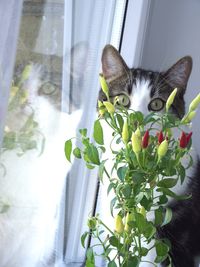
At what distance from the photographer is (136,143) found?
0.57 metres

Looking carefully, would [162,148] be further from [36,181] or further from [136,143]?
[36,181]

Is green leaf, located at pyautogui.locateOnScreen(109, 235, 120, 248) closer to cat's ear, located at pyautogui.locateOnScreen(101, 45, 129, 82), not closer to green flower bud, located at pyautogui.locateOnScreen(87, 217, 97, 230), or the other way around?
green flower bud, located at pyautogui.locateOnScreen(87, 217, 97, 230)

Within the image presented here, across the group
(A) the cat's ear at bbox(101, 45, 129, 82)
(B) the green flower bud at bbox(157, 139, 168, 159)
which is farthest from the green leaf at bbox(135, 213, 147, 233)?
(A) the cat's ear at bbox(101, 45, 129, 82)

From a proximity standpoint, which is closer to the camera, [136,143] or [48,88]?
[136,143]

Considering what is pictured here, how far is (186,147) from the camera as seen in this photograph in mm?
621

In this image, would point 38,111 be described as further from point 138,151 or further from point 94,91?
point 138,151

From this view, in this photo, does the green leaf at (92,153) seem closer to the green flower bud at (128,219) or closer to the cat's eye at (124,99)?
Result: the green flower bud at (128,219)

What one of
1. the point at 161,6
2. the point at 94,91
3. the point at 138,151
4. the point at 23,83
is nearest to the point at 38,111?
the point at 23,83

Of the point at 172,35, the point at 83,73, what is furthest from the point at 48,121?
the point at 172,35

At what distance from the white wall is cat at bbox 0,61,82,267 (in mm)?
388

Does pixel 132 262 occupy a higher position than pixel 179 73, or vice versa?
pixel 179 73

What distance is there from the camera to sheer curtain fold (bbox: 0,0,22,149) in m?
0.59

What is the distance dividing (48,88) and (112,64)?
0.18m

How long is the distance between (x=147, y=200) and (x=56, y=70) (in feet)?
1.59
